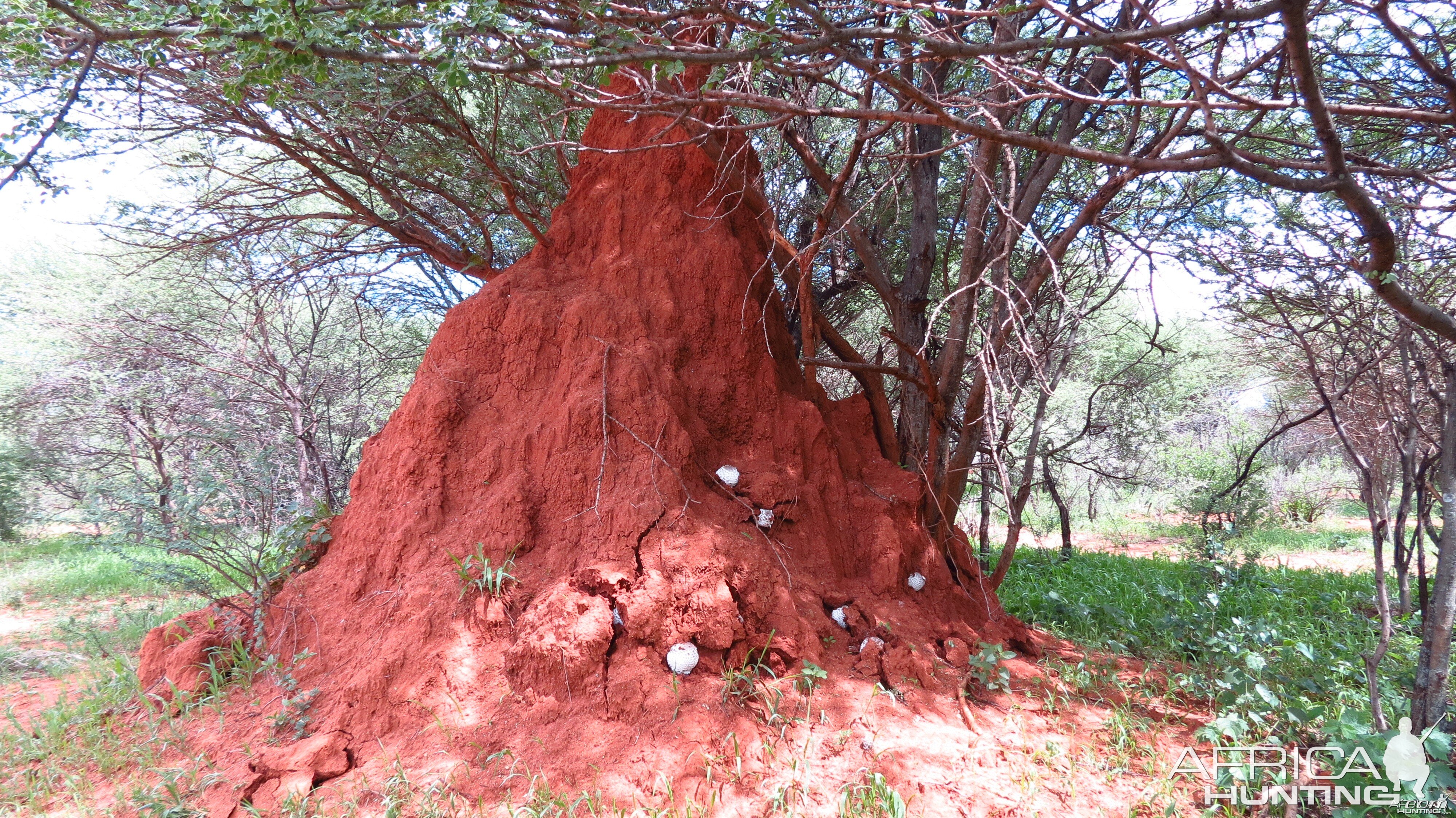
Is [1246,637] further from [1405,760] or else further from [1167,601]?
[1405,760]

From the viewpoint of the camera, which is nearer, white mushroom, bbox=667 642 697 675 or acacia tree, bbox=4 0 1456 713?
acacia tree, bbox=4 0 1456 713

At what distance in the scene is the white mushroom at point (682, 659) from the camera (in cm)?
290

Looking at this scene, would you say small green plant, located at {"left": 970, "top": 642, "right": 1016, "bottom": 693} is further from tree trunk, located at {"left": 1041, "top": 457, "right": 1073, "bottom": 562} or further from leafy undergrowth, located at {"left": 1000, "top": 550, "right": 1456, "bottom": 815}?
tree trunk, located at {"left": 1041, "top": 457, "right": 1073, "bottom": 562}

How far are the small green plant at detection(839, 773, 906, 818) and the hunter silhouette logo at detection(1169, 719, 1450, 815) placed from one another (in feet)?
3.81

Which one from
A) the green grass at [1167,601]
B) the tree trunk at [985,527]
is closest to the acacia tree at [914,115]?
the tree trunk at [985,527]

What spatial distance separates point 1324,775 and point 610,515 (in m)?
2.90

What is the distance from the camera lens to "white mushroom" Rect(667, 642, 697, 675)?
9.50ft

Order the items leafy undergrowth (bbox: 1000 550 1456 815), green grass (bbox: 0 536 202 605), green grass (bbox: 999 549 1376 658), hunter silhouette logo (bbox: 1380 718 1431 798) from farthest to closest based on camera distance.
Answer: green grass (bbox: 0 536 202 605), green grass (bbox: 999 549 1376 658), leafy undergrowth (bbox: 1000 550 1456 815), hunter silhouette logo (bbox: 1380 718 1431 798)

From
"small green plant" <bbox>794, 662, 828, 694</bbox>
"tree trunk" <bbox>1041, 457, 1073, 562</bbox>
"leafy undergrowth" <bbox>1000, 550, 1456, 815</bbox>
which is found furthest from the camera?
"tree trunk" <bbox>1041, 457, 1073, 562</bbox>

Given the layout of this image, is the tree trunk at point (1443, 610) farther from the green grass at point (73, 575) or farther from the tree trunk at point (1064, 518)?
the green grass at point (73, 575)

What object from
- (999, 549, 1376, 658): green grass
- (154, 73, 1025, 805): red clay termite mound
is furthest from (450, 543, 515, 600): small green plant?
(999, 549, 1376, 658): green grass

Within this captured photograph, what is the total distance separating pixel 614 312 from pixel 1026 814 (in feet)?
9.38

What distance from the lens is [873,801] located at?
8.06ft

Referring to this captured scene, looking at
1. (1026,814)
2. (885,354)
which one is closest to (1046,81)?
(1026,814)
